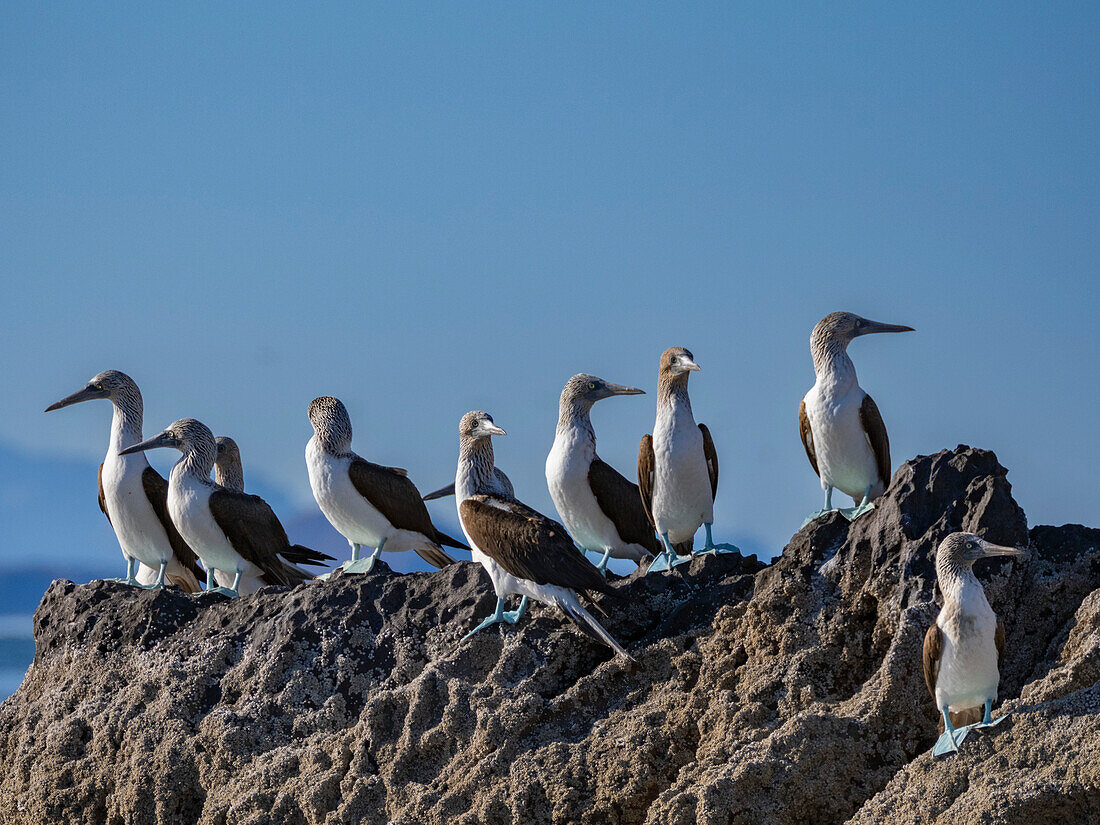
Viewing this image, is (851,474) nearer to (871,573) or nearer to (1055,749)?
(871,573)

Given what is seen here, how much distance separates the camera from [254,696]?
33.1 feet

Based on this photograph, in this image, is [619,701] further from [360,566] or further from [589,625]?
[360,566]

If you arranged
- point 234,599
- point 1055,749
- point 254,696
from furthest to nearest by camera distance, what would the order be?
point 234,599
point 254,696
point 1055,749

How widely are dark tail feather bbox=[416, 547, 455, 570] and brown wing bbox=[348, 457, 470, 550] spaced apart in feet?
0.84

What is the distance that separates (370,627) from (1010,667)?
466 centimetres

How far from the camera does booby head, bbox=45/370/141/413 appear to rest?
521 inches

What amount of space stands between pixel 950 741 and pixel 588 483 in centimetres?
410

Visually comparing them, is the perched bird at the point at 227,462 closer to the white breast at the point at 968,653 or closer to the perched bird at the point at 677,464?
the perched bird at the point at 677,464

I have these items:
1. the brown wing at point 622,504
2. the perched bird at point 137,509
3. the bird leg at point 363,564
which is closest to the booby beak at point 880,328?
the brown wing at point 622,504

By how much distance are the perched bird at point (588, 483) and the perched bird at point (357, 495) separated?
1463 mm

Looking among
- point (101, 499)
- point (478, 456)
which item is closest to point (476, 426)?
point (478, 456)

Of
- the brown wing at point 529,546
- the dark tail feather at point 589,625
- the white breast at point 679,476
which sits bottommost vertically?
the dark tail feather at point 589,625

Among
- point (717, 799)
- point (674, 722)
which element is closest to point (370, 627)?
point (674, 722)

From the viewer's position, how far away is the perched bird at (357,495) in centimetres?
1152
